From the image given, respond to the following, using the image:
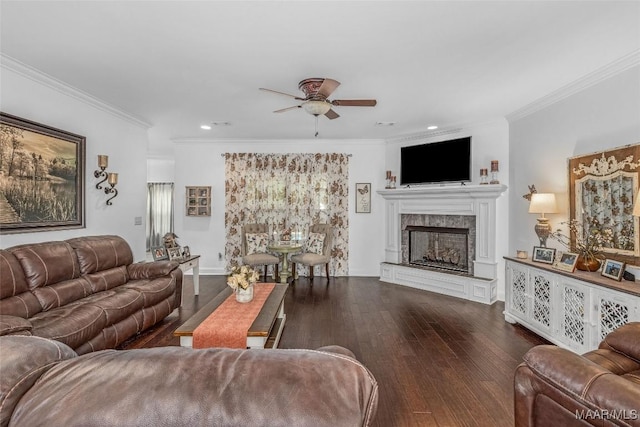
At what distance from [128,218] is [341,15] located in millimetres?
4216

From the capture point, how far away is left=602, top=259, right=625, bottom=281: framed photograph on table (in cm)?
265

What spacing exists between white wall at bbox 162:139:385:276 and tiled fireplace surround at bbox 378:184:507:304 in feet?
1.14

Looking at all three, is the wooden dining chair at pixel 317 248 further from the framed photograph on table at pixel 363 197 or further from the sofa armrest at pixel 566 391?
the sofa armrest at pixel 566 391

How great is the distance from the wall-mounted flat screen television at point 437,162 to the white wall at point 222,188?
59 centimetres

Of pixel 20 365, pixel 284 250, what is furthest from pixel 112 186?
pixel 20 365

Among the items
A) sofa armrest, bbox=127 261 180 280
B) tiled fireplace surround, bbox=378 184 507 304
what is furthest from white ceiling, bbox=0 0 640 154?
sofa armrest, bbox=127 261 180 280

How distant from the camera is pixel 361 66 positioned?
9.63 feet

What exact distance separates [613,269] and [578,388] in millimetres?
2162

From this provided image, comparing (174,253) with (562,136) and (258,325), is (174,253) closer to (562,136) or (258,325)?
(258,325)

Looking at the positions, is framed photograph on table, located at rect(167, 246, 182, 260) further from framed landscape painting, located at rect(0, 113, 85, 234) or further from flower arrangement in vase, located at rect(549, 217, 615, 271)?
flower arrangement in vase, located at rect(549, 217, 615, 271)

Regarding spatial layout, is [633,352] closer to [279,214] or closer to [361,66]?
[361,66]

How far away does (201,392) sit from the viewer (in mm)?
747

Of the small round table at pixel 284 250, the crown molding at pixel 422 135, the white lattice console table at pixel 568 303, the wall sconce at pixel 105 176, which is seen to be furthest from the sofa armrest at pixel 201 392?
the crown molding at pixel 422 135

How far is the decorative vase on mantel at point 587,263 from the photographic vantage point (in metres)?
3.00
